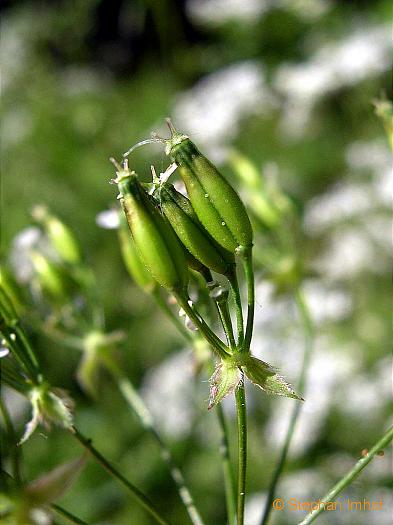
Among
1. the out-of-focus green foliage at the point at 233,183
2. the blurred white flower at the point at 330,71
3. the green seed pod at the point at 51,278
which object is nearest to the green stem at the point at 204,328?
the out-of-focus green foliage at the point at 233,183

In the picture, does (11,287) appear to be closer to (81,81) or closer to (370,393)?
(370,393)

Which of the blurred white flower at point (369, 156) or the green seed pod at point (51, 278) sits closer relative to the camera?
the green seed pod at point (51, 278)

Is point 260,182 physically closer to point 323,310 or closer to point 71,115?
point 323,310

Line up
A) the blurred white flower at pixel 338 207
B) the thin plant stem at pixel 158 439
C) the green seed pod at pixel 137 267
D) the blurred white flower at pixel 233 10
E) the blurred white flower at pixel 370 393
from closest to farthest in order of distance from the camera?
1. the thin plant stem at pixel 158 439
2. the green seed pod at pixel 137 267
3. the blurred white flower at pixel 370 393
4. the blurred white flower at pixel 338 207
5. the blurred white flower at pixel 233 10

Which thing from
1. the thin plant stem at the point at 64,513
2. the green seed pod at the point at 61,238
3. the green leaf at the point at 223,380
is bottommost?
the thin plant stem at the point at 64,513

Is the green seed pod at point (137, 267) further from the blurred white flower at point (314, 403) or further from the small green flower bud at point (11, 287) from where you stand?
the blurred white flower at point (314, 403)

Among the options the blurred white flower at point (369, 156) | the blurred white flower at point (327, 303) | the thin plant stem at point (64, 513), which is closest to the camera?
the thin plant stem at point (64, 513)

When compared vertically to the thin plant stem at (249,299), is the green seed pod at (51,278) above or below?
above
